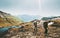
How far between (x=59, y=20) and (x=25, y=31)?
24.9 feet

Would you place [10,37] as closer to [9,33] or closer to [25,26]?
[9,33]

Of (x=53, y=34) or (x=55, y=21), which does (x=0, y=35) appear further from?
(x=55, y=21)

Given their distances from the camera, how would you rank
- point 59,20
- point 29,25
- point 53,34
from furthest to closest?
point 59,20 < point 29,25 < point 53,34

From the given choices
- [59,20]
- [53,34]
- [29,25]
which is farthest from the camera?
[59,20]

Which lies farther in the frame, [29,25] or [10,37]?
[29,25]

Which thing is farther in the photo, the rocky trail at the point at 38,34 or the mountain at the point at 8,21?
the mountain at the point at 8,21

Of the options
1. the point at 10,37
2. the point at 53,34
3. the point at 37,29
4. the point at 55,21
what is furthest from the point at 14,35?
the point at 55,21

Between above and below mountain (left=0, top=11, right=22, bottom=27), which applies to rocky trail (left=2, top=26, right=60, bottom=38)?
above

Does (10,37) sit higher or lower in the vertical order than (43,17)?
lower

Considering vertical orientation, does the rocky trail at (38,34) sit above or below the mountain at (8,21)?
above

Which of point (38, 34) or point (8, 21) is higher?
point (38, 34)

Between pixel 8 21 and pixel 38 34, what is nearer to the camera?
pixel 38 34

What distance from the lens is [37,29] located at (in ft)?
76.8

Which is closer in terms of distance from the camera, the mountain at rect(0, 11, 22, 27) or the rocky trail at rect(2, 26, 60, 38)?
the rocky trail at rect(2, 26, 60, 38)
